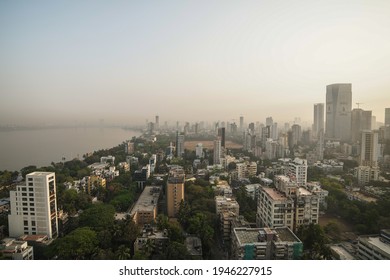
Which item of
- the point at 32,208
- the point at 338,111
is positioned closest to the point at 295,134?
the point at 338,111

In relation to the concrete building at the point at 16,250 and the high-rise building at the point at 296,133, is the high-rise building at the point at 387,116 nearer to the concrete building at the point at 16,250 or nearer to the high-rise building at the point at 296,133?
the high-rise building at the point at 296,133

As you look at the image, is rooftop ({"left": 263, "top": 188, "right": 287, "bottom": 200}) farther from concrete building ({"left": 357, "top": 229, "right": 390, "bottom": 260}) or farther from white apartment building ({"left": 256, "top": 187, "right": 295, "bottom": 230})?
concrete building ({"left": 357, "top": 229, "right": 390, "bottom": 260})

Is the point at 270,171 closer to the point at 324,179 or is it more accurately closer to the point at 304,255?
the point at 324,179

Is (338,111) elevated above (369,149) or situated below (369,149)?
above

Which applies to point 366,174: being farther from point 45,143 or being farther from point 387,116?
point 45,143

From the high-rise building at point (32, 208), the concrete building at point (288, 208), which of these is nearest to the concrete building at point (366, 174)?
the concrete building at point (288, 208)

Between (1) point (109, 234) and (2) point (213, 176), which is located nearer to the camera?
(1) point (109, 234)
